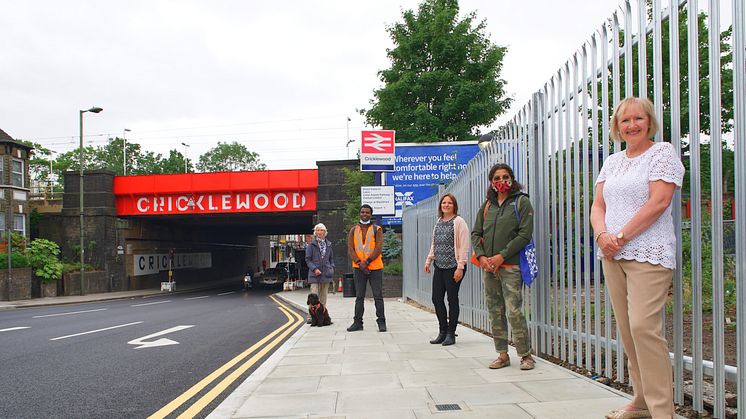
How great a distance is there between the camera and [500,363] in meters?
5.11

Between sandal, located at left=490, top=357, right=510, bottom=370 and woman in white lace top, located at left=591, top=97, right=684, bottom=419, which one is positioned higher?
woman in white lace top, located at left=591, top=97, right=684, bottom=419

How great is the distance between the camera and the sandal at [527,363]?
4941mm

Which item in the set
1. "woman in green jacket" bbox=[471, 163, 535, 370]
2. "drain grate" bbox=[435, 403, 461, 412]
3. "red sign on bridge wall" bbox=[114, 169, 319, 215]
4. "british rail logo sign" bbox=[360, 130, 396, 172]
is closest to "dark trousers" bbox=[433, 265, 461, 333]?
"woman in green jacket" bbox=[471, 163, 535, 370]

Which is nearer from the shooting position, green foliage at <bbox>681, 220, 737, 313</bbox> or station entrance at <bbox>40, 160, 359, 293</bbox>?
green foliage at <bbox>681, 220, 737, 313</bbox>

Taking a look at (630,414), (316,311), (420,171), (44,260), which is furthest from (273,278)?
(630,414)

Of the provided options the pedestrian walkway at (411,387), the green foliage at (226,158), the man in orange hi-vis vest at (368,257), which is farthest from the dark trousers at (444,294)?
the green foliage at (226,158)

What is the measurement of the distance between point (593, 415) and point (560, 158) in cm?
222

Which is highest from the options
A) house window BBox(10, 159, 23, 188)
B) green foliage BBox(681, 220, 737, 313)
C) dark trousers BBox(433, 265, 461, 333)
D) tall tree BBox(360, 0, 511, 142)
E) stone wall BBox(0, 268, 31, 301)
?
tall tree BBox(360, 0, 511, 142)

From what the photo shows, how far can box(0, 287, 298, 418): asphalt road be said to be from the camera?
472 centimetres

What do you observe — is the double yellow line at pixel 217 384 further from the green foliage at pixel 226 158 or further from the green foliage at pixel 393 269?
the green foliage at pixel 226 158

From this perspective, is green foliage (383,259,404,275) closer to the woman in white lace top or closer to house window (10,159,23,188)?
the woman in white lace top

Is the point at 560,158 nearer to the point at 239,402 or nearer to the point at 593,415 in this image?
the point at 593,415

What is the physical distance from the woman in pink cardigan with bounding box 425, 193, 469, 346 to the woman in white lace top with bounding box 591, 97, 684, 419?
3.12 meters

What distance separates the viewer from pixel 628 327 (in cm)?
334
